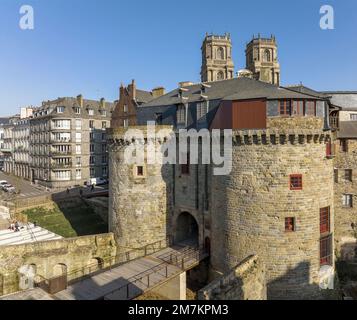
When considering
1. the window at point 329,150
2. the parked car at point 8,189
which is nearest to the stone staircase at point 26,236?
the parked car at point 8,189

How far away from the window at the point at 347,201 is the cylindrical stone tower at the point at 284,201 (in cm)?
898

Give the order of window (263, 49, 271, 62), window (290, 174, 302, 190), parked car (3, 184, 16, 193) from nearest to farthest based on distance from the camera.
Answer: window (290, 174, 302, 190), parked car (3, 184, 16, 193), window (263, 49, 271, 62)

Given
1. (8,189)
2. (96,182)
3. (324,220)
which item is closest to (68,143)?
(96,182)

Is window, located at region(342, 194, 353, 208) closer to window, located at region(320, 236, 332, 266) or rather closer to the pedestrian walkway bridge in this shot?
window, located at region(320, 236, 332, 266)

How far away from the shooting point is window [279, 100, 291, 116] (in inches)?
639

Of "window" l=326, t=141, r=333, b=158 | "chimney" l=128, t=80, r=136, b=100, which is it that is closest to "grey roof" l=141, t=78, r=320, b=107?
"window" l=326, t=141, r=333, b=158

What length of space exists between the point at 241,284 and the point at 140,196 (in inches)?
475

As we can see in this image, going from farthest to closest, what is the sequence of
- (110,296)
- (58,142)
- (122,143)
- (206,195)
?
(58,142)
(122,143)
(206,195)
(110,296)

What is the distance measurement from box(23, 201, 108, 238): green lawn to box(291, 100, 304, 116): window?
22.4 metres

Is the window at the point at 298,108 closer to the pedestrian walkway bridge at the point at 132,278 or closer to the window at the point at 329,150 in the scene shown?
the window at the point at 329,150

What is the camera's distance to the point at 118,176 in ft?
78.5

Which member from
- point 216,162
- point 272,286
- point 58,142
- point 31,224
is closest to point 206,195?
point 216,162

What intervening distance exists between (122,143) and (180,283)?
11.1m
